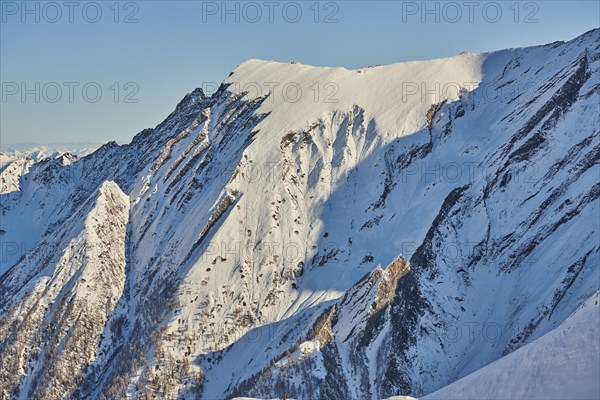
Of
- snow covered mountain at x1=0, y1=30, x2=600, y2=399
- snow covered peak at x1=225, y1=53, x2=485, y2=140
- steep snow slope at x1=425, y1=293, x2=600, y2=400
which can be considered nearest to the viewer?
steep snow slope at x1=425, y1=293, x2=600, y2=400

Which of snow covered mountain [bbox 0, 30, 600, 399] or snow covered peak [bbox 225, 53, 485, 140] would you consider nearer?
snow covered mountain [bbox 0, 30, 600, 399]

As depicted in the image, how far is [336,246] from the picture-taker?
115m

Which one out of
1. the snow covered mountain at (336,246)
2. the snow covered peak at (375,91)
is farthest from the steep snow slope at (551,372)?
the snow covered peak at (375,91)

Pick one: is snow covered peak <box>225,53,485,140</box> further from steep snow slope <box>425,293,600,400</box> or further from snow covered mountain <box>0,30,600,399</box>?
steep snow slope <box>425,293,600,400</box>

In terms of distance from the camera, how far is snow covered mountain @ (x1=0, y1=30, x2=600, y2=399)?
94.5m

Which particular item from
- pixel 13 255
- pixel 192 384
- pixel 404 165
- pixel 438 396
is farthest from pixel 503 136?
pixel 13 255

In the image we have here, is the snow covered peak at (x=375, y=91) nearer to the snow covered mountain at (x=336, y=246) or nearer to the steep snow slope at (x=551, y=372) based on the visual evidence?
the snow covered mountain at (x=336, y=246)

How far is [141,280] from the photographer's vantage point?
124625mm

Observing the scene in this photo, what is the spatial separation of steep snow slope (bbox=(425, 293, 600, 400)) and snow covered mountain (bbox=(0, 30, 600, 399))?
1568 inches

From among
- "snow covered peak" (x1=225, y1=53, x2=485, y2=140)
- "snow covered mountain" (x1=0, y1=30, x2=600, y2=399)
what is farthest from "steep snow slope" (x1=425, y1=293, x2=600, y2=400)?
"snow covered peak" (x1=225, y1=53, x2=485, y2=140)

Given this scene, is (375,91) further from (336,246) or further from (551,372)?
(551,372)

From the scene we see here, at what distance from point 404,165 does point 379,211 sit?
10942 mm

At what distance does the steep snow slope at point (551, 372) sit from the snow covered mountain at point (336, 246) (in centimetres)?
3984

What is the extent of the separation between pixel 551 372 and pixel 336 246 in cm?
7705
